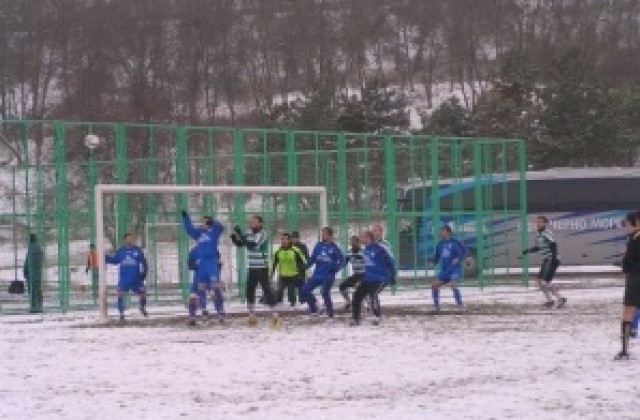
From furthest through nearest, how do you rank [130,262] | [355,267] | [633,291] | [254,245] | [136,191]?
[136,191] → [355,267] → [130,262] → [254,245] → [633,291]

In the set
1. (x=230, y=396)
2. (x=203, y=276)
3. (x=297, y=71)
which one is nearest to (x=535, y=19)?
(x=297, y=71)

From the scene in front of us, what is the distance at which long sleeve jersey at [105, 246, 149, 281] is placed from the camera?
24500 millimetres

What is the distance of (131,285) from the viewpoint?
24.6 m

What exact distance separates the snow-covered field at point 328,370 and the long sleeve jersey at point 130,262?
1.21 m

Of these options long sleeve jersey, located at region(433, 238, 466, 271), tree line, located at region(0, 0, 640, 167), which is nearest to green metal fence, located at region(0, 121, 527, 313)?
long sleeve jersey, located at region(433, 238, 466, 271)

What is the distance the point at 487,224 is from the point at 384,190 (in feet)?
9.47

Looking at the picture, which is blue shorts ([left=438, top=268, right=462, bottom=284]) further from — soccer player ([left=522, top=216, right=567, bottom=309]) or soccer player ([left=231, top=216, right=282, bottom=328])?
soccer player ([left=231, top=216, right=282, bottom=328])

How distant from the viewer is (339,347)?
18.1 metres

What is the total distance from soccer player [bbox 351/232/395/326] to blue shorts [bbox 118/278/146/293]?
14.9 ft

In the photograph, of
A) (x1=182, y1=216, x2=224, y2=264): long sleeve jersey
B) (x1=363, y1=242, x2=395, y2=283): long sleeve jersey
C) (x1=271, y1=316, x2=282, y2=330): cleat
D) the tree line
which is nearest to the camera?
(x1=271, y1=316, x2=282, y2=330): cleat

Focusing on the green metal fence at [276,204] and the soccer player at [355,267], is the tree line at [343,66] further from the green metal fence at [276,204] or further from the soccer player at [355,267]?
the soccer player at [355,267]

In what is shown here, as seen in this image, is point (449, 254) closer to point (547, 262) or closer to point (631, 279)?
point (547, 262)

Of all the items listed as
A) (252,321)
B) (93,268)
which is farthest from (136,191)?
(93,268)

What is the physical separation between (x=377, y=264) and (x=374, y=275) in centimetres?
19
